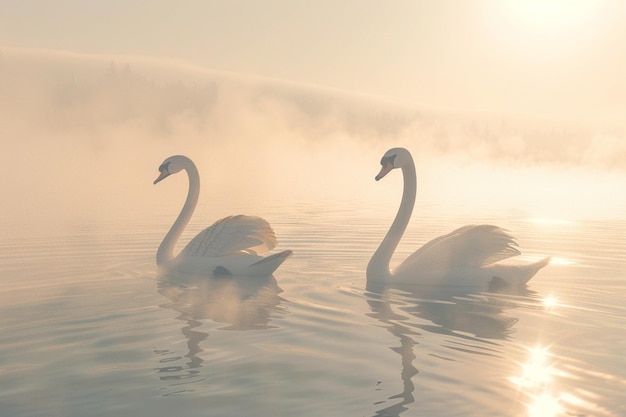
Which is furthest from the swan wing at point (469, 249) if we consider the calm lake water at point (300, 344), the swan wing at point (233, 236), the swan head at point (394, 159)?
the swan wing at point (233, 236)

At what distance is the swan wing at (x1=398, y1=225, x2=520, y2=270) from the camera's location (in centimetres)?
1314

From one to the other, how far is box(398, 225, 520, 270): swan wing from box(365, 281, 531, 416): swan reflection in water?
0.43 m

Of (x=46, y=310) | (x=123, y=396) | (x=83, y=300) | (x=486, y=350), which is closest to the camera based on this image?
(x=123, y=396)

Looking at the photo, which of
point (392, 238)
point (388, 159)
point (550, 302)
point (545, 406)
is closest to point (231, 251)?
point (392, 238)

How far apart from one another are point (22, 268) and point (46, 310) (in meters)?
4.63

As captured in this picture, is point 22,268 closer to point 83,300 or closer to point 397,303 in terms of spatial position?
point 83,300

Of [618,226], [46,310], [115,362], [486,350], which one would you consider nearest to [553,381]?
[486,350]

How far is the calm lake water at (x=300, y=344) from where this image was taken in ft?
23.3

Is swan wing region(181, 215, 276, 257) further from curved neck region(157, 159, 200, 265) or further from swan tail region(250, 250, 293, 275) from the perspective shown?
curved neck region(157, 159, 200, 265)

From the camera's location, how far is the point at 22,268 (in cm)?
1532

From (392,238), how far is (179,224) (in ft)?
14.8

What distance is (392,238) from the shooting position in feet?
46.6

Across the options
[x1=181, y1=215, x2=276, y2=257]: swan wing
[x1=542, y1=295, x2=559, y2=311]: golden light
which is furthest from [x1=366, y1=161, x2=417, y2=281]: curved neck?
[x1=542, y1=295, x2=559, y2=311]: golden light

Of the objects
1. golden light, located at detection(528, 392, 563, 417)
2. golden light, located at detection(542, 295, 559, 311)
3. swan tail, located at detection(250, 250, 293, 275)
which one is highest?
swan tail, located at detection(250, 250, 293, 275)
